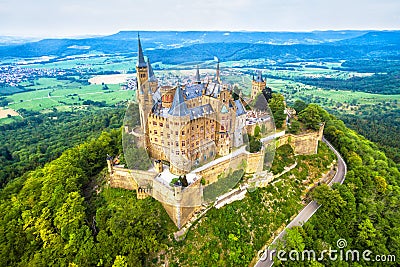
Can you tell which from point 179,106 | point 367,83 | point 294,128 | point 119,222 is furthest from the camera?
point 367,83

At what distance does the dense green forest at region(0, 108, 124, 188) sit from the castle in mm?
30833

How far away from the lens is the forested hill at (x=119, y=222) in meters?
30.0

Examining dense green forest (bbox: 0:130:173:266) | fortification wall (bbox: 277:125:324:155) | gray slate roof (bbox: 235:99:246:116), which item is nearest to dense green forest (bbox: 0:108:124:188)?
dense green forest (bbox: 0:130:173:266)

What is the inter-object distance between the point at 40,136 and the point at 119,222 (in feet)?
202

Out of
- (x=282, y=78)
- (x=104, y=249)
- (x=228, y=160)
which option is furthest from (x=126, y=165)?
(x=282, y=78)

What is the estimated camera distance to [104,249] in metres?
29.9

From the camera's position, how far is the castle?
31.1 m

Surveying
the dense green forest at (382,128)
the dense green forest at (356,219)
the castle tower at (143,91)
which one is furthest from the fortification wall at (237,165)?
the dense green forest at (382,128)

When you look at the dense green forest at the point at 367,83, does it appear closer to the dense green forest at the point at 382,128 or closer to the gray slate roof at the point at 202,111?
the dense green forest at the point at 382,128

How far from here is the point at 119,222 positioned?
1184 inches

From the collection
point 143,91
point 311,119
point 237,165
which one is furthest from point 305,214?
point 143,91

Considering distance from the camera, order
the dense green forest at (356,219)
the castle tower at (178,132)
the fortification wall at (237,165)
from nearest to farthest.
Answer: the castle tower at (178,132) → the fortification wall at (237,165) → the dense green forest at (356,219)

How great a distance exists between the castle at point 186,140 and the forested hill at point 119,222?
2725 mm

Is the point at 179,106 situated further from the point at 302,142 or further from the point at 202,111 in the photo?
the point at 302,142
